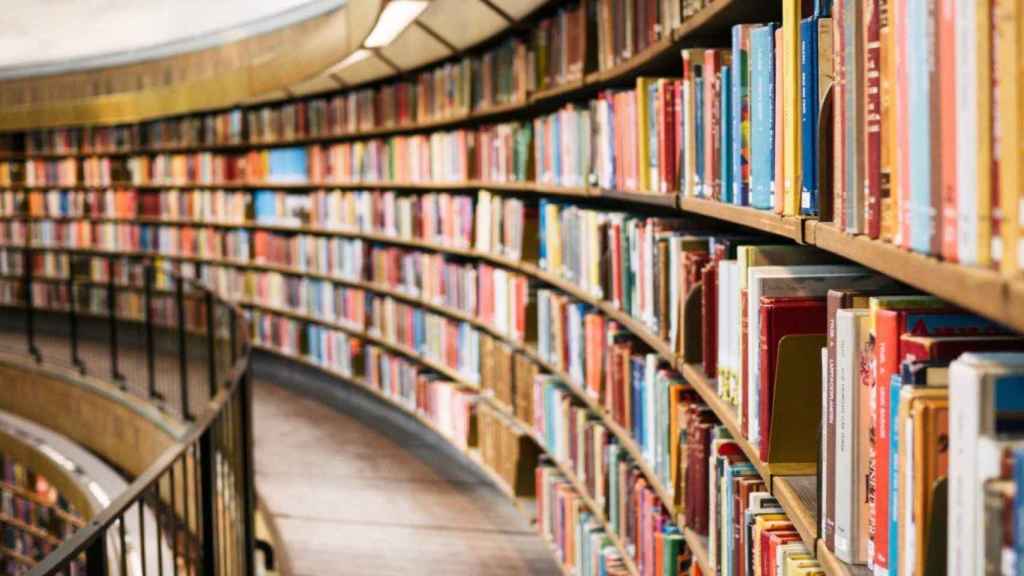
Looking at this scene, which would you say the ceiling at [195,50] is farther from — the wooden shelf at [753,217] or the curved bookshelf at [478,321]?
the wooden shelf at [753,217]

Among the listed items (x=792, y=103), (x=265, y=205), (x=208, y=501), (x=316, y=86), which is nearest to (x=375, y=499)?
(x=208, y=501)

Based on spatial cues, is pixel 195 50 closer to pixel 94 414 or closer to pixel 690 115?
pixel 94 414

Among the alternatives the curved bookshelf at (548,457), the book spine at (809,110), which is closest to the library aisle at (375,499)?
the curved bookshelf at (548,457)

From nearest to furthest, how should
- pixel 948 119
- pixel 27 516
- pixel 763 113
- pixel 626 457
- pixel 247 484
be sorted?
pixel 948 119 < pixel 763 113 < pixel 626 457 < pixel 247 484 < pixel 27 516

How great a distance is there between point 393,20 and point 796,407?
2.92 metres

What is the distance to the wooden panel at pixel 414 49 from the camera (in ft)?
15.5

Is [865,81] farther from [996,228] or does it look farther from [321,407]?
[321,407]

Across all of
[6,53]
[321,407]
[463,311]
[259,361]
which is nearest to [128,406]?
[321,407]

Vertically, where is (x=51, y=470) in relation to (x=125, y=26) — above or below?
below

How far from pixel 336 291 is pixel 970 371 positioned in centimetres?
624

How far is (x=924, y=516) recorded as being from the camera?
109 cm

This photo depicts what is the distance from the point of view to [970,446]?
3.16ft

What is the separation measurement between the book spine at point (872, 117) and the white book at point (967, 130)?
229 mm

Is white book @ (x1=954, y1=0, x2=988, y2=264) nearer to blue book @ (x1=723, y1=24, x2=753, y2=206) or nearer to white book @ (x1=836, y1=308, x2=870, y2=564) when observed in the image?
white book @ (x1=836, y1=308, x2=870, y2=564)
